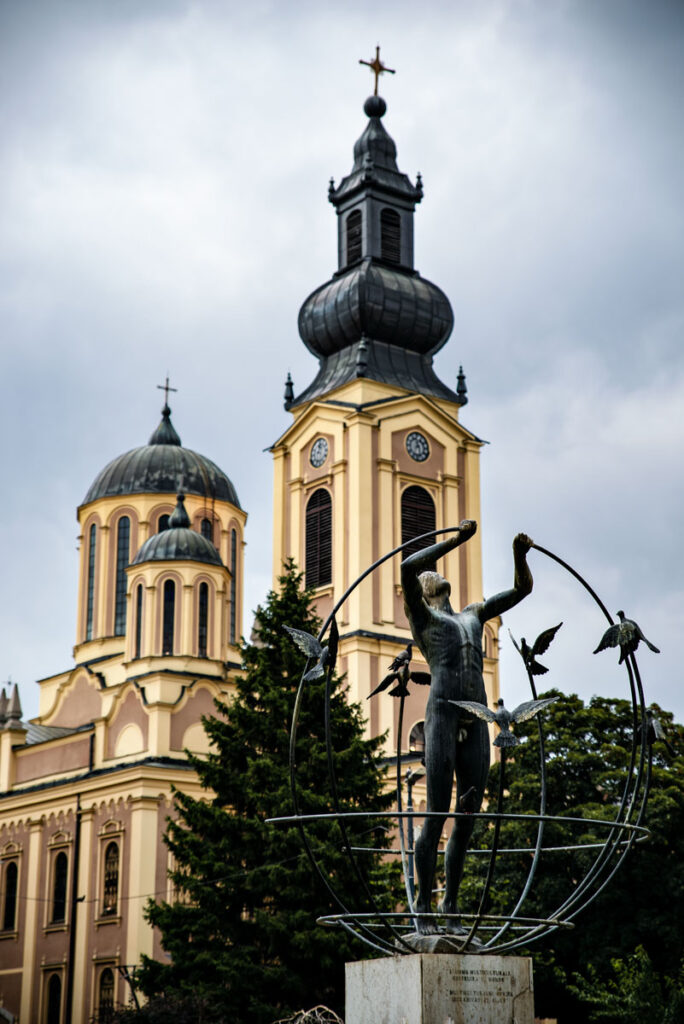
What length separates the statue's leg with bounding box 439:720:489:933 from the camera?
9.28 metres

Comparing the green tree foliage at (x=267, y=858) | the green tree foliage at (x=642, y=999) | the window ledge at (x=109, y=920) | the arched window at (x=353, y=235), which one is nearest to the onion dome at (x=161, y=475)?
the arched window at (x=353, y=235)

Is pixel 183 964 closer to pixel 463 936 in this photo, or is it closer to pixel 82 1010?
pixel 463 936

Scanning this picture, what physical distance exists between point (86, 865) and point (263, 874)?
2266 cm

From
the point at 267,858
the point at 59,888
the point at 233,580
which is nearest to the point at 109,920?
the point at 59,888

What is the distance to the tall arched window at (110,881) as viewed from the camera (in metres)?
45.4

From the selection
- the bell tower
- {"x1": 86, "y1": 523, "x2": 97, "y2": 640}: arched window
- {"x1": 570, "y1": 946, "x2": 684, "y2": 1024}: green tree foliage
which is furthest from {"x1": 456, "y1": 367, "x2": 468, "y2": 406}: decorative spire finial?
{"x1": 570, "y1": 946, "x2": 684, "y2": 1024}: green tree foliage

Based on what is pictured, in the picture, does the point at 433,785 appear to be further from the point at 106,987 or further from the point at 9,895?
the point at 9,895

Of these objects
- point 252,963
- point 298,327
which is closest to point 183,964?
point 252,963

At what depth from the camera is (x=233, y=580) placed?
59219 millimetres

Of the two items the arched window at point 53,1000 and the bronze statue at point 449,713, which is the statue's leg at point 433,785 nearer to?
the bronze statue at point 449,713

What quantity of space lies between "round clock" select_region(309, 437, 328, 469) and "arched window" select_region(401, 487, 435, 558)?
3.24 m

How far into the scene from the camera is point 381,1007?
8.73 meters

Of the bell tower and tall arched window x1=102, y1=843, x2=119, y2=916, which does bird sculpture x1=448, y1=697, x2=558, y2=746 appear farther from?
tall arched window x1=102, y1=843, x2=119, y2=916

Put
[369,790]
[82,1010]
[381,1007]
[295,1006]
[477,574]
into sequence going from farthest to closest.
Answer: [477,574] → [82,1010] → [369,790] → [295,1006] → [381,1007]
